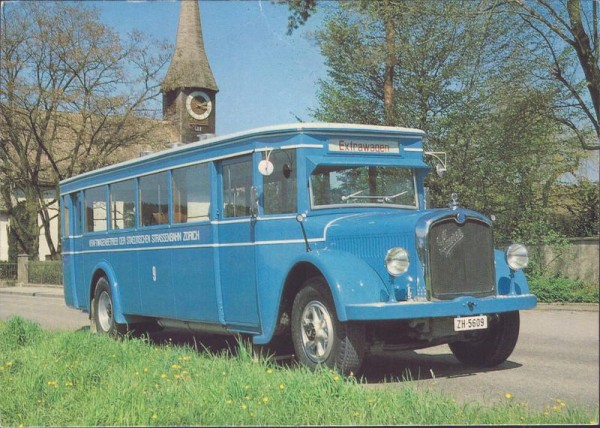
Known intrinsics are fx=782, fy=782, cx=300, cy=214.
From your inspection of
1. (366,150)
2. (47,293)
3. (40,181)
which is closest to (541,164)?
(366,150)

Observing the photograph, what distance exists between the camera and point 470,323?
246 inches

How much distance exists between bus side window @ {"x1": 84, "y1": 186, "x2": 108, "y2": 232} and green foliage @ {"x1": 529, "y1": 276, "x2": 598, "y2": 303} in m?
7.42

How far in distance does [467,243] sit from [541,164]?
1.10 m

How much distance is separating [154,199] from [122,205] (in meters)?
1.12

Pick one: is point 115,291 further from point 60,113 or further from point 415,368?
point 60,113

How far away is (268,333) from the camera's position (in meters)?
7.23

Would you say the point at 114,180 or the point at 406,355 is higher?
the point at 114,180

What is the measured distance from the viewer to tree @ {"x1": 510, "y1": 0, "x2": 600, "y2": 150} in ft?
12.1

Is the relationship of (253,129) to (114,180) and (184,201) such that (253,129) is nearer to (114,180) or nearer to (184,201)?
(184,201)

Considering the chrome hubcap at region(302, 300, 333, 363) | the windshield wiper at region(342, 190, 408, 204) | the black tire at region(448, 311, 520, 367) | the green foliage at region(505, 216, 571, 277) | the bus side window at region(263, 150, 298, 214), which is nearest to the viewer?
the green foliage at region(505, 216, 571, 277)

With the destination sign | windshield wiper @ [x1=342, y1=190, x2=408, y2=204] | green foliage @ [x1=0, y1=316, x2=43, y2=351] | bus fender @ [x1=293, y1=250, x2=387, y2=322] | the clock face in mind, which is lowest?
green foliage @ [x1=0, y1=316, x2=43, y2=351]

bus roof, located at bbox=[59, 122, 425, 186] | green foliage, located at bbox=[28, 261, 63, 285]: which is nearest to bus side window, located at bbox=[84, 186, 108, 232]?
bus roof, located at bbox=[59, 122, 425, 186]

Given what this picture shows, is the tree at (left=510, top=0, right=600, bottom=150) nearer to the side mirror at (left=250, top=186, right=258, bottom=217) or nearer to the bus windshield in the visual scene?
the bus windshield

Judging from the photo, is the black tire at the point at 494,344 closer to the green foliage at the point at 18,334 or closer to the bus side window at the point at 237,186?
the bus side window at the point at 237,186
